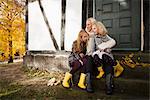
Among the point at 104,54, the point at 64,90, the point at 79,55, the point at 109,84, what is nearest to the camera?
the point at 109,84

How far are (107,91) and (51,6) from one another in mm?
4778

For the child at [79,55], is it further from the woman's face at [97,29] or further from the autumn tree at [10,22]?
the autumn tree at [10,22]

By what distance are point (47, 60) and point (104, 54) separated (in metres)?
3.78

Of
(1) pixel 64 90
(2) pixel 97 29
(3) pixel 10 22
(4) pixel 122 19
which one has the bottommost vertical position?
(1) pixel 64 90

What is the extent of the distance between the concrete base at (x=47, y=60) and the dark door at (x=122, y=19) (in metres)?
1.67

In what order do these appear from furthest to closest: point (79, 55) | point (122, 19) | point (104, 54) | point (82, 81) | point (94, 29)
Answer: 1. point (122, 19)
2. point (79, 55)
3. point (94, 29)
4. point (82, 81)
5. point (104, 54)

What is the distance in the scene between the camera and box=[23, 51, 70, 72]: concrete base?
8.83 metres

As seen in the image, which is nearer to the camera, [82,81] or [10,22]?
[82,81]

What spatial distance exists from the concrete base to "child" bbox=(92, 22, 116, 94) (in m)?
2.42

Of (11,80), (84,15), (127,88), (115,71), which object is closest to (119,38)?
(84,15)

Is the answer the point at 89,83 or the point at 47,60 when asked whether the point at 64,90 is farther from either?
the point at 47,60

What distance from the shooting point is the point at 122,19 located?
8508mm

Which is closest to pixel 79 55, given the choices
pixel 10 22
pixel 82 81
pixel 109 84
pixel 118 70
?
pixel 82 81

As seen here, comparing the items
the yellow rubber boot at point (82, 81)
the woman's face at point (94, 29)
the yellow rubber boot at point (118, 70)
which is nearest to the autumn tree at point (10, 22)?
the woman's face at point (94, 29)
